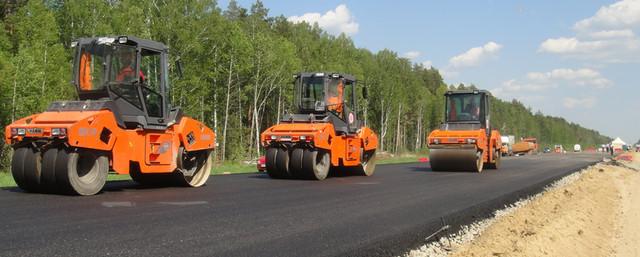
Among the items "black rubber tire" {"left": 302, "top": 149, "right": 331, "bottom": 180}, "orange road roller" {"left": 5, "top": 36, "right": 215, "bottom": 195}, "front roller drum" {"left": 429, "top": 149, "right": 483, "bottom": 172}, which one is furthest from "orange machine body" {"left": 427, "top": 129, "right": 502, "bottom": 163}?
"orange road roller" {"left": 5, "top": 36, "right": 215, "bottom": 195}

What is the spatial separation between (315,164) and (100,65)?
6.08 meters

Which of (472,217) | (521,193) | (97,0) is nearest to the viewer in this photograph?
(472,217)

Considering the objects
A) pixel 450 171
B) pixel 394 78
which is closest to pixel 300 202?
pixel 450 171

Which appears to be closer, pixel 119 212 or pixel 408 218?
pixel 119 212

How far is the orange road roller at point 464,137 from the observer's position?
19.5 meters

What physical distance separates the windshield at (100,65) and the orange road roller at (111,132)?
2 cm

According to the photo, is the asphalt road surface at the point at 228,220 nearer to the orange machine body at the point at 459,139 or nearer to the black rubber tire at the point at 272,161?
the black rubber tire at the point at 272,161

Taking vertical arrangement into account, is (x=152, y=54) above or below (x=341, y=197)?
above

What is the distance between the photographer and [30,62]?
28047 mm

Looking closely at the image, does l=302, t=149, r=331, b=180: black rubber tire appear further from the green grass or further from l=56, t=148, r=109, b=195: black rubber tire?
l=56, t=148, r=109, b=195: black rubber tire

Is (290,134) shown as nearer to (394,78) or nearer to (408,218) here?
(408,218)

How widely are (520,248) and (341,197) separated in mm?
3560

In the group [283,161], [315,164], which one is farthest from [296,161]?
[315,164]

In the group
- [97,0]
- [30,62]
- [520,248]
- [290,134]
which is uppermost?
[97,0]
